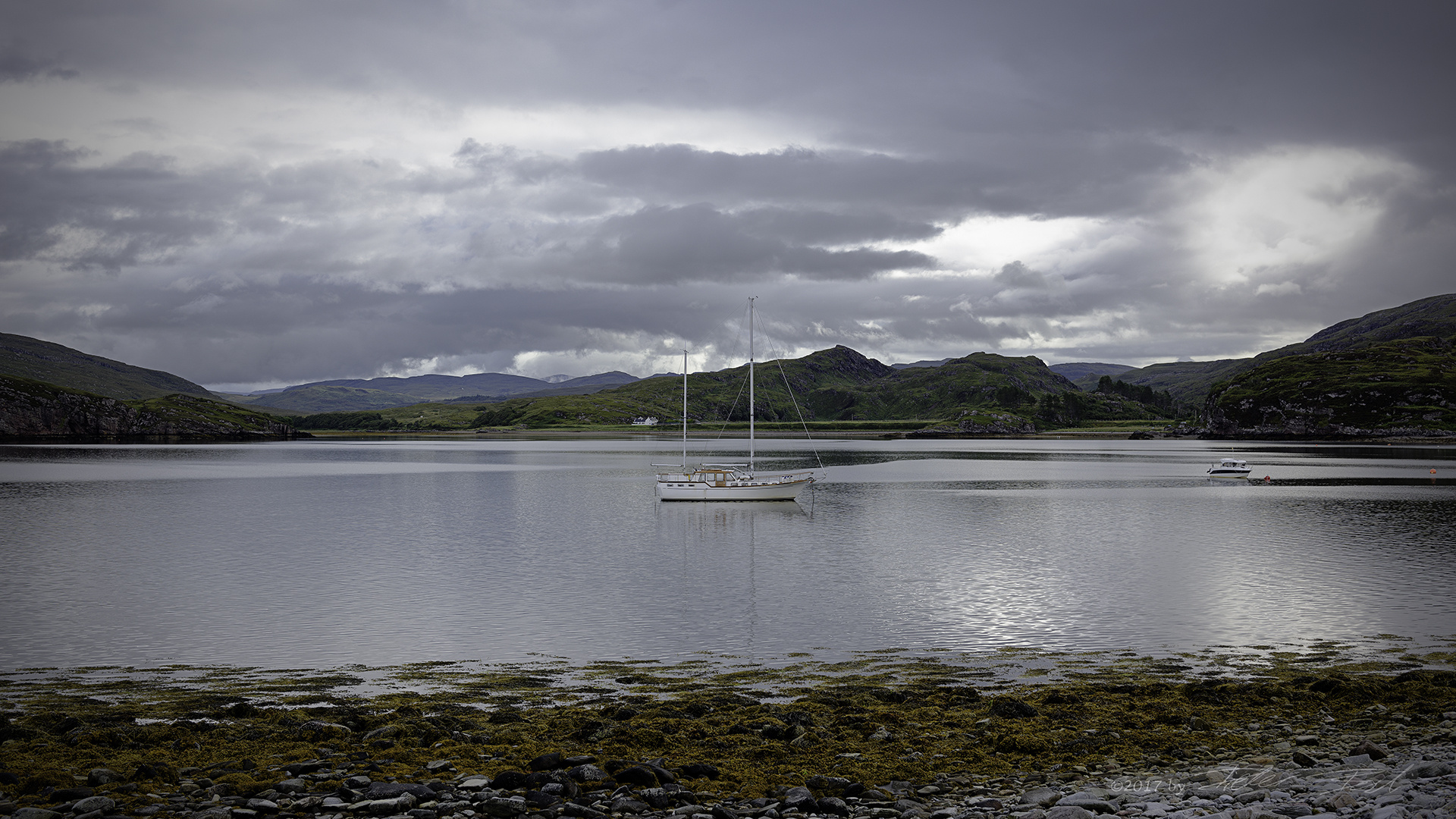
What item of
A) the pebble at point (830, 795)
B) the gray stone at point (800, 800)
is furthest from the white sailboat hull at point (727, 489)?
the gray stone at point (800, 800)

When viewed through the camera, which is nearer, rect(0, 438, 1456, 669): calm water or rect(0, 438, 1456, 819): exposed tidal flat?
rect(0, 438, 1456, 819): exposed tidal flat

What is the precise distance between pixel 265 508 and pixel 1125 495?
227ft

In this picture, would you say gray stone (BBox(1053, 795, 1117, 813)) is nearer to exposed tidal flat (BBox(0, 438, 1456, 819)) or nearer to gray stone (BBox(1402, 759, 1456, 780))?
exposed tidal flat (BBox(0, 438, 1456, 819))

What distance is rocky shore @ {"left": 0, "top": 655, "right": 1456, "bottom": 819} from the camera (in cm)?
1118

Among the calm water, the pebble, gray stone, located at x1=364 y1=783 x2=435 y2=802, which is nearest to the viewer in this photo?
the pebble

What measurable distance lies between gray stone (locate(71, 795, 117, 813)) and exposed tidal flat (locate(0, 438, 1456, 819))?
2.0 inches

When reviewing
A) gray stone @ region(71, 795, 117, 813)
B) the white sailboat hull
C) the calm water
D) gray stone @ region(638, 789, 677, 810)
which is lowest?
the calm water

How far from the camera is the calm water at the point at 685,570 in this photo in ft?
80.4

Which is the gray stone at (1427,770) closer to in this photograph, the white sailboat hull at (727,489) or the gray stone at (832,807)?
the gray stone at (832,807)

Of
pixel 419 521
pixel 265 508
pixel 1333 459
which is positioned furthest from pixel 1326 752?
pixel 1333 459

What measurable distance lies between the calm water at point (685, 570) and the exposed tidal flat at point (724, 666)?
251 millimetres

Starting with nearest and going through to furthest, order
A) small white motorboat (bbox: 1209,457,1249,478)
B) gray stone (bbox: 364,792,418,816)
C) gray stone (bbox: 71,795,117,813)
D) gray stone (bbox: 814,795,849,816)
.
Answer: gray stone (bbox: 71,795,117,813), gray stone (bbox: 364,792,418,816), gray stone (bbox: 814,795,849,816), small white motorboat (bbox: 1209,457,1249,478)

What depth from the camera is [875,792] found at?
1179cm

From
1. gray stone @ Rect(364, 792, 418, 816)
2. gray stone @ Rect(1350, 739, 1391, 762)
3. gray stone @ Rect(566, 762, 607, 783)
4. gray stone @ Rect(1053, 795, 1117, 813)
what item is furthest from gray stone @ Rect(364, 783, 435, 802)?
gray stone @ Rect(1350, 739, 1391, 762)
